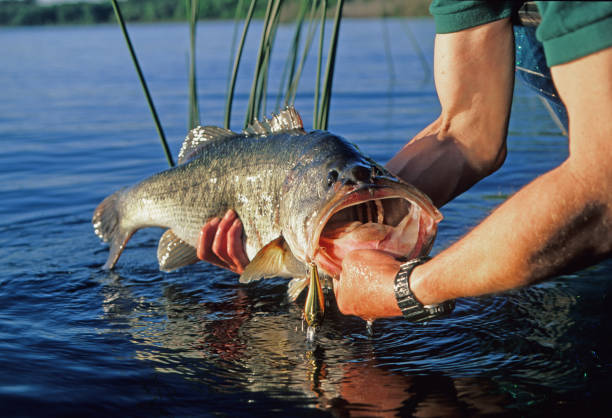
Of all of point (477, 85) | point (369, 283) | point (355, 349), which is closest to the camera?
point (369, 283)

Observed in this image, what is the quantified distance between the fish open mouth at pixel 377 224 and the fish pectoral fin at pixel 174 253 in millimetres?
1222

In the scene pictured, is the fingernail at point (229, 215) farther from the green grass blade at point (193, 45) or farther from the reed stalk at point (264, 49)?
the green grass blade at point (193, 45)

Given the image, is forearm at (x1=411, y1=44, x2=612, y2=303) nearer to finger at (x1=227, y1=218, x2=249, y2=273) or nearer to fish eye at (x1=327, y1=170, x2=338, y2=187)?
fish eye at (x1=327, y1=170, x2=338, y2=187)

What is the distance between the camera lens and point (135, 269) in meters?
4.48

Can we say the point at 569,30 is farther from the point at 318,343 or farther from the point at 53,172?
the point at 53,172

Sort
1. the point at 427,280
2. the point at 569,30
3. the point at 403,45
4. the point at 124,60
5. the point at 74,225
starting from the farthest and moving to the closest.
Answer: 1. the point at 403,45
2. the point at 124,60
3. the point at 74,225
4. the point at 427,280
5. the point at 569,30

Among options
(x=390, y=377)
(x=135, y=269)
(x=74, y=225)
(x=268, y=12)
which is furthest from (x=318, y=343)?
(x=74, y=225)

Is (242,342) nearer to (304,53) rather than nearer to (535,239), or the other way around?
(535,239)

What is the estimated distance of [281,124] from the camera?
3316 mm

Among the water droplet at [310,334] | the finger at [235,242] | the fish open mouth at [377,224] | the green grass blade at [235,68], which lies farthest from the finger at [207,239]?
the green grass blade at [235,68]

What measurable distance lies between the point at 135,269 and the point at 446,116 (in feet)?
7.42

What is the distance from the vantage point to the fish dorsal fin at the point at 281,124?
3.26 m

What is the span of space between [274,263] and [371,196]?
757mm

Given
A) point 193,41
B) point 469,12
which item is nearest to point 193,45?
point 193,41
